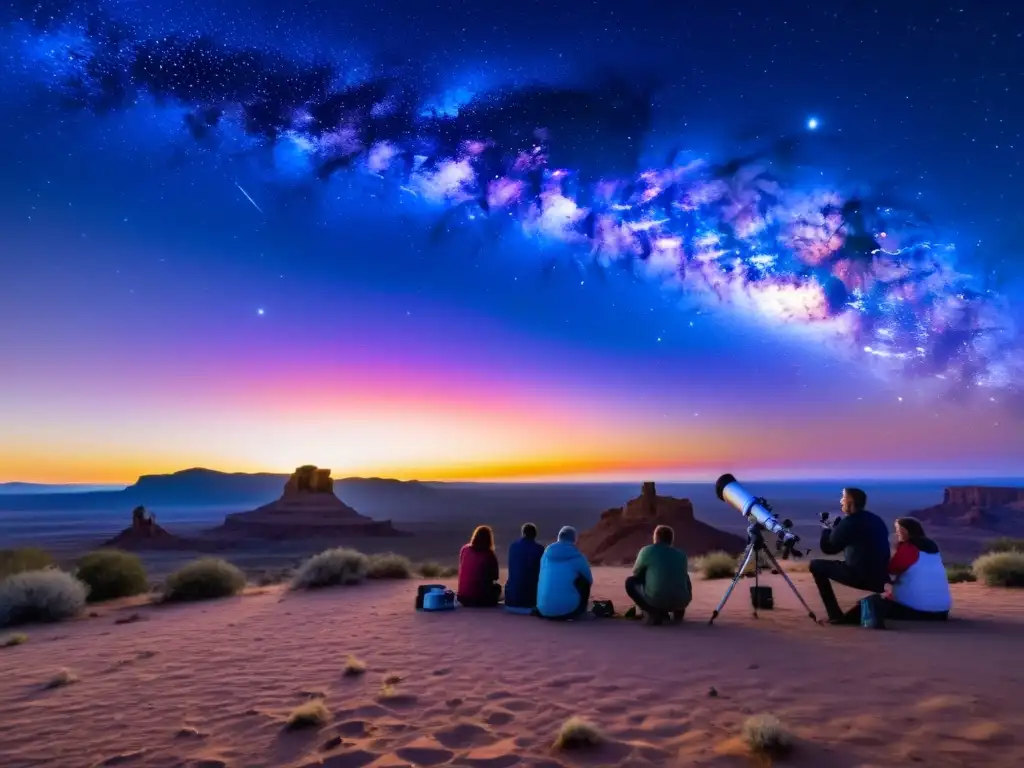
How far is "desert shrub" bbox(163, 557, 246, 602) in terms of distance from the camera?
15.2 meters

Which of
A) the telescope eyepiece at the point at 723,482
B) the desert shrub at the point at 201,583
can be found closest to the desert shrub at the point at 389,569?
the desert shrub at the point at 201,583

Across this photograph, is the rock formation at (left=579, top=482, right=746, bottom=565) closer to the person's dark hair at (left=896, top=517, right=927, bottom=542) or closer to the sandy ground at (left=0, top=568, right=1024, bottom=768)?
the person's dark hair at (left=896, top=517, right=927, bottom=542)

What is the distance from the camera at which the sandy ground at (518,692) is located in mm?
5070

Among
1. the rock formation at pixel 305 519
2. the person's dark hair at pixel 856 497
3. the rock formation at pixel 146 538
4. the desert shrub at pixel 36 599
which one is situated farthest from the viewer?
the rock formation at pixel 305 519

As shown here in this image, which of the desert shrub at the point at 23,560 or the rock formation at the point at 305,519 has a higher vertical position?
the desert shrub at the point at 23,560

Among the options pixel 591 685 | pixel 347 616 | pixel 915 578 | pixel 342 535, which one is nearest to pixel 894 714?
pixel 591 685

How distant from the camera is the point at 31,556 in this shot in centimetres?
1845

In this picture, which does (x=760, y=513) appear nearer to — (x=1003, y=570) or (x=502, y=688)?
(x=502, y=688)

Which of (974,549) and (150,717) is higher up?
(150,717)

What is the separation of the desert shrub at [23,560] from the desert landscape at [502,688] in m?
6.07

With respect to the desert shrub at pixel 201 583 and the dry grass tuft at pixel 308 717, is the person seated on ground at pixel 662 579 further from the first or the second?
the desert shrub at pixel 201 583

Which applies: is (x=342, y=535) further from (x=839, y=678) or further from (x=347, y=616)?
→ (x=839, y=678)

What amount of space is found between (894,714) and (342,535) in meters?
70.6

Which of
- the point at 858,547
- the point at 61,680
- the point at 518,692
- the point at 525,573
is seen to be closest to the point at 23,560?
the point at 61,680
